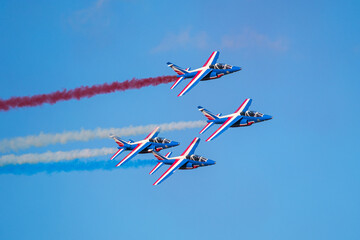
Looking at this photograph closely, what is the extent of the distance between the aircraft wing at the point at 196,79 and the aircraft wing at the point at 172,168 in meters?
9.43

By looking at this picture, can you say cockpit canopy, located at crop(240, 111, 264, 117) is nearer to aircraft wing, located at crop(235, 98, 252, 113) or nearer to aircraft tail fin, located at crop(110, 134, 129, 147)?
aircraft wing, located at crop(235, 98, 252, 113)

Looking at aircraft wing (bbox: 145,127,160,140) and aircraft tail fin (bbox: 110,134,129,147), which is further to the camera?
aircraft wing (bbox: 145,127,160,140)

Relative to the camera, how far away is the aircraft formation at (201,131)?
12900 cm

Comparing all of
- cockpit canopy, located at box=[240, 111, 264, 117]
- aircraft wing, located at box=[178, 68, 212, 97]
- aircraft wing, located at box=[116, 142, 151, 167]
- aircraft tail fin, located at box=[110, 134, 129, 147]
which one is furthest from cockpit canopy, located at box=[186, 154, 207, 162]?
aircraft tail fin, located at box=[110, 134, 129, 147]

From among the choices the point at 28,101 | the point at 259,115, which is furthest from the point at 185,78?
the point at 28,101

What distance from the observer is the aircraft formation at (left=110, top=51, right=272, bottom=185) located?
12900 cm

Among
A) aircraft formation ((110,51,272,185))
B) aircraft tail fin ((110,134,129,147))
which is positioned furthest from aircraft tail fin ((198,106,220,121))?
aircraft tail fin ((110,134,129,147))

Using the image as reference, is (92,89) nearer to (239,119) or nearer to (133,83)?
(133,83)

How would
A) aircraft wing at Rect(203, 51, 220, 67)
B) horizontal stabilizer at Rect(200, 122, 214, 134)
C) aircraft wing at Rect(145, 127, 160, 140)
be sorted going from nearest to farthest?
horizontal stabilizer at Rect(200, 122, 214, 134) < aircraft wing at Rect(145, 127, 160, 140) < aircraft wing at Rect(203, 51, 220, 67)

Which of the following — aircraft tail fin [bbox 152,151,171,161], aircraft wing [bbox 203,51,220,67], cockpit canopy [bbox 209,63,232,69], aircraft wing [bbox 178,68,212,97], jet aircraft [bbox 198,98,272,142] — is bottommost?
aircraft tail fin [bbox 152,151,171,161]

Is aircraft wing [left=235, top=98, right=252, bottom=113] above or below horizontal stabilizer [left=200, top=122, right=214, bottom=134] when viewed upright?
above

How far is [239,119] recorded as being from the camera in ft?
435

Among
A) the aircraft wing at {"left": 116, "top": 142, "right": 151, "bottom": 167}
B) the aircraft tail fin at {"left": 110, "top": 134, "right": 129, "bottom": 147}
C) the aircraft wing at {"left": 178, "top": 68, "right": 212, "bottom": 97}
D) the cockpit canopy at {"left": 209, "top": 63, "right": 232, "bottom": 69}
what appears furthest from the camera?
the cockpit canopy at {"left": 209, "top": 63, "right": 232, "bottom": 69}

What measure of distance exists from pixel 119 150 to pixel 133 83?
11.0 meters
